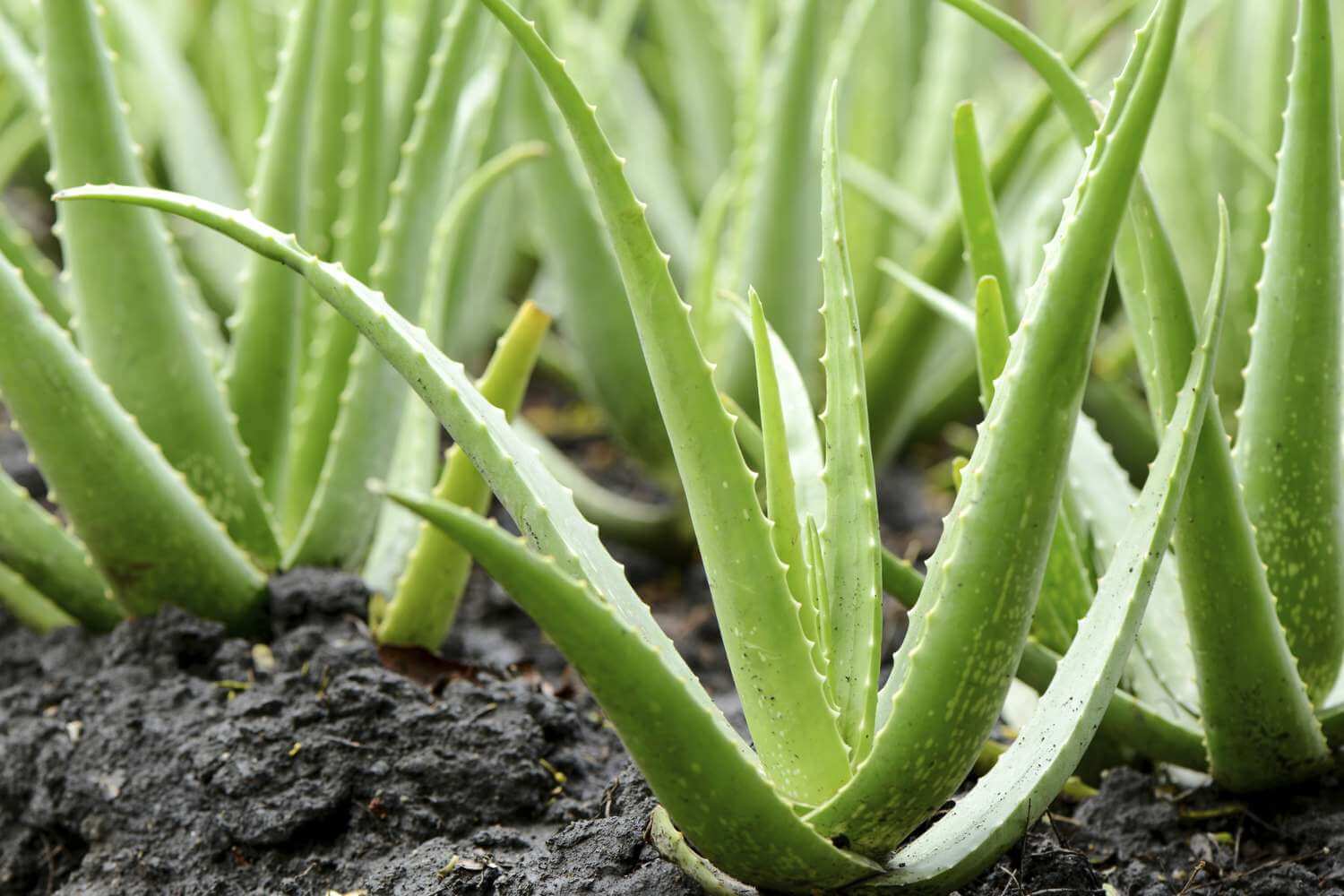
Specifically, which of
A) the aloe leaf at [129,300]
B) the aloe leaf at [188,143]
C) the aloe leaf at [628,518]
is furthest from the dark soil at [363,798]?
the aloe leaf at [188,143]

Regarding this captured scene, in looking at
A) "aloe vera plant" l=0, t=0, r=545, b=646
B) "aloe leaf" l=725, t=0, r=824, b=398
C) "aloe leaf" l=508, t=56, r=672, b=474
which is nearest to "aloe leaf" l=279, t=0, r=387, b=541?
"aloe vera plant" l=0, t=0, r=545, b=646

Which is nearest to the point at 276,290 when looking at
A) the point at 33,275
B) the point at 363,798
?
the point at 33,275

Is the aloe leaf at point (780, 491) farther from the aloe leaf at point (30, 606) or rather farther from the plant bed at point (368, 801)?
the aloe leaf at point (30, 606)

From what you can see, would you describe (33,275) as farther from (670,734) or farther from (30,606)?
(670,734)

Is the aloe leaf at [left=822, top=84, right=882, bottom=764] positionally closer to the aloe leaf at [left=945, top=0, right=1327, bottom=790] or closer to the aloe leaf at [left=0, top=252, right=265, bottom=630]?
the aloe leaf at [left=945, top=0, right=1327, bottom=790]

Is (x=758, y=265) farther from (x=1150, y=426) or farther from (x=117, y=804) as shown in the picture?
(x=117, y=804)

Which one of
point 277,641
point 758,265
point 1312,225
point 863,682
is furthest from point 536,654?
point 1312,225
